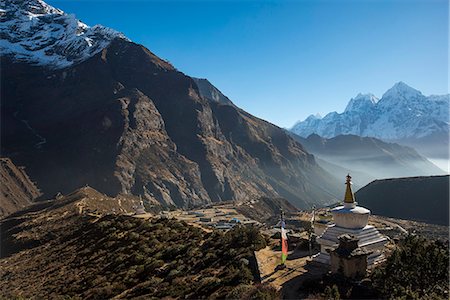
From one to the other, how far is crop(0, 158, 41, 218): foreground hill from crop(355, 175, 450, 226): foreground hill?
460 feet

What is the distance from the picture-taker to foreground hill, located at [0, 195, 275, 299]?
25.8 metres

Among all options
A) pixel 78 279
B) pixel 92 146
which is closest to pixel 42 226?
pixel 78 279

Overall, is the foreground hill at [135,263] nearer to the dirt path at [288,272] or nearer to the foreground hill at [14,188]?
the dirt path at [288,272]

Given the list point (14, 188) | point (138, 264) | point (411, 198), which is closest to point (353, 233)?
point (138, 264)

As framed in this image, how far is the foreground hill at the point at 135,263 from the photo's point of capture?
25.8 metres

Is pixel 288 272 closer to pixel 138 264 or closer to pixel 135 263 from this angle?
pixel 138 264

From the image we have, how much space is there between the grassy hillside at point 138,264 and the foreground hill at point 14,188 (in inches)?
3963

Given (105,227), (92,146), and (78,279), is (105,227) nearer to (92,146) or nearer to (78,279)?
(78,279)

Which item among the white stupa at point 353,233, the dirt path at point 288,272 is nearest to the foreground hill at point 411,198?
the white stupa at point 353,233

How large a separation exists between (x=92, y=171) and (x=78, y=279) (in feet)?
480

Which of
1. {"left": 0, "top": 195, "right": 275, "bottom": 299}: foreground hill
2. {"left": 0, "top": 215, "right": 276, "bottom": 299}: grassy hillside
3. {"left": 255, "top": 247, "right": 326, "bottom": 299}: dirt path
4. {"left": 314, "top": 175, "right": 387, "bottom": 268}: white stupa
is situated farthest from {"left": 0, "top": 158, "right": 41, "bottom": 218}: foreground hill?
{"left": 314, "top": 175, "right": 387, "bottom": 268}: white stupa

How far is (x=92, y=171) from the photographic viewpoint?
172m

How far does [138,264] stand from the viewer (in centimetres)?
3272

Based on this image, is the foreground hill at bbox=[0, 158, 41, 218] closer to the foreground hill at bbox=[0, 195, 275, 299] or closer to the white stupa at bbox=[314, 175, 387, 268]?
the foreground hill at bbox=[0, 195, 275, 299]
